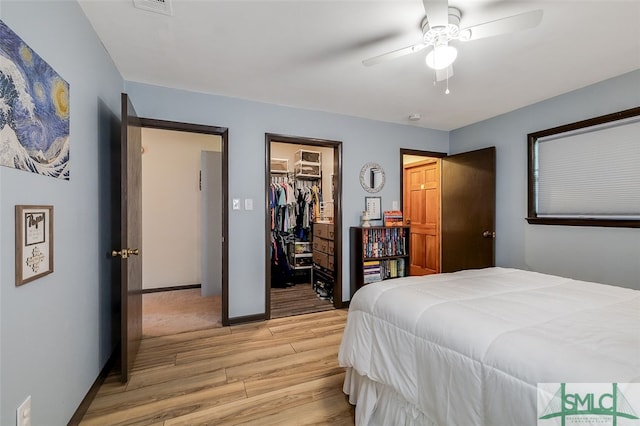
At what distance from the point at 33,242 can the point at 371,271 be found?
119 inches

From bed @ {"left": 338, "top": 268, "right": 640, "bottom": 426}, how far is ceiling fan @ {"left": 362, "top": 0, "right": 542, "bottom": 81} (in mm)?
1352

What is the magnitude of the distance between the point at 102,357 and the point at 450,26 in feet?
10.2

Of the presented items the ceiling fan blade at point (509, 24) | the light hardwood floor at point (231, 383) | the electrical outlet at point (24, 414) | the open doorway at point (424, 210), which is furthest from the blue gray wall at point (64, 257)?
the open doorway at point (424, 210)

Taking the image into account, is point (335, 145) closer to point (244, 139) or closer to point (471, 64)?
point (244, 139)

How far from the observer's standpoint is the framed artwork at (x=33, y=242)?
1.09 meters

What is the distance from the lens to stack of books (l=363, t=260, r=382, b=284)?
3479mm

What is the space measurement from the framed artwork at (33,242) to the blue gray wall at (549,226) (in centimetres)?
394

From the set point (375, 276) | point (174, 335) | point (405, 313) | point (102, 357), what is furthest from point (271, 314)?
point (405, 313)

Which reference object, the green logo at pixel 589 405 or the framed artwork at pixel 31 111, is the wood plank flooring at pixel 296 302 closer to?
the framed artwork at pixel 31 111

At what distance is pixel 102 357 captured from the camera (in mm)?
1999

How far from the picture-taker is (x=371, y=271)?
3520mm

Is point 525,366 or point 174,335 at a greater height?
point 525,366

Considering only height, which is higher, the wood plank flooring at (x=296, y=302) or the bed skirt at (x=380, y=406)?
the bed skirt at (x=380, y=406)

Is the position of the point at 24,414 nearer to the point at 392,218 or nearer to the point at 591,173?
the point at 392,218
